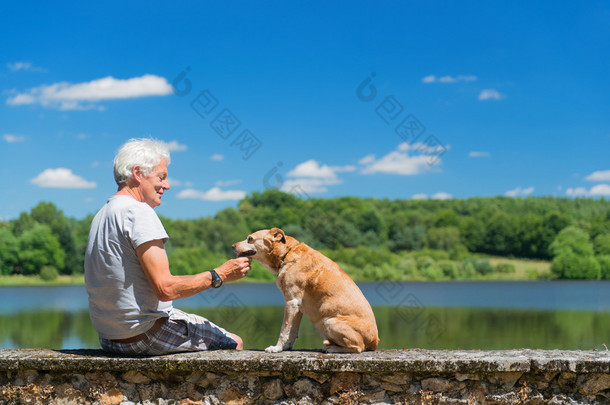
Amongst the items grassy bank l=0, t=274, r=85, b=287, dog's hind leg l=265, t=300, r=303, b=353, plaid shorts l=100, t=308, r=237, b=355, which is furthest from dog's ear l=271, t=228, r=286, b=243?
grassy bank l=0, t=274, r=85, b=287

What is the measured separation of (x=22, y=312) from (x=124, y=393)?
3408cm

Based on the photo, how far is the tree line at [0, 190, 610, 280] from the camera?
69.6m

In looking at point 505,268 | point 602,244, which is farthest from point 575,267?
point 505,268

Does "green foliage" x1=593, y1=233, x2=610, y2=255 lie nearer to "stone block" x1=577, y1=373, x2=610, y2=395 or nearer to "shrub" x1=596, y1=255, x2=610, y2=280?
"shrub" x1=596, y1=255, x2=610, y2=280

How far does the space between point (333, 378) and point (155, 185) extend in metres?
1.96

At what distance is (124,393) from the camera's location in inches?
174

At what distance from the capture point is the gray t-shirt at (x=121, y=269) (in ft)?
13.8

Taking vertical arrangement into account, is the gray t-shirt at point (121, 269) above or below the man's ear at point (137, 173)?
below

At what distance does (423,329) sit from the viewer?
1030 inches

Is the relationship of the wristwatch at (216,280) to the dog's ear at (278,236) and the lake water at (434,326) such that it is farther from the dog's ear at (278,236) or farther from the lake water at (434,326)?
the lake water at (434,326)

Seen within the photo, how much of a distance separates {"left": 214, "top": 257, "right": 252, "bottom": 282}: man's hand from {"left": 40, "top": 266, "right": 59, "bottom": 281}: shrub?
234ft

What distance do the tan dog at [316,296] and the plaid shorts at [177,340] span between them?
20.9 inches

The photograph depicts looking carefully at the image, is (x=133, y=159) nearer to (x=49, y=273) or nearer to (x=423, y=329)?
(x=423, y=329)

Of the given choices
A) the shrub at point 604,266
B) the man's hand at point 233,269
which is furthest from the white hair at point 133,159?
the shrub at point 604,266
